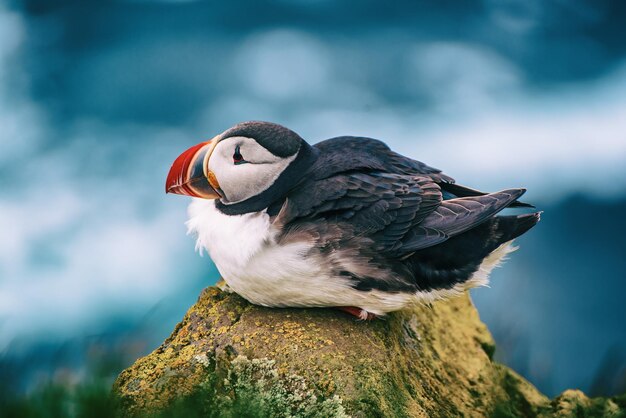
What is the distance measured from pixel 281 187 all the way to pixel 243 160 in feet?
0.75

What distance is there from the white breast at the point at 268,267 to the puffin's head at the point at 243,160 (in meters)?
0.15

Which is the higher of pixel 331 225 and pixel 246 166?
pixel 246 166

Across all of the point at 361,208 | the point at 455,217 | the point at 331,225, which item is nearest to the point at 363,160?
the point at 361,208

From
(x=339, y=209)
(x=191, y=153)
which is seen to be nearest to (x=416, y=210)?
(x=339, y=209)

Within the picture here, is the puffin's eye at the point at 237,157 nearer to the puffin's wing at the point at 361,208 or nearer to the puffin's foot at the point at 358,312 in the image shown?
the puffin's wing at the point at 361,208

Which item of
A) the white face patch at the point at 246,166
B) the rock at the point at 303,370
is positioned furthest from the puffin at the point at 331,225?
the rock at the point at 303,370

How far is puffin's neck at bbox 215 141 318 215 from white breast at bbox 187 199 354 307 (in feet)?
0.15

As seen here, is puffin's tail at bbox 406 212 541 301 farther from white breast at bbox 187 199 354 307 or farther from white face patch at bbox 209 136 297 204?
white face patch at bbox 209 136 297 204

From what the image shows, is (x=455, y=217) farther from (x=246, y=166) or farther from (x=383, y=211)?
(x=246, y=166)

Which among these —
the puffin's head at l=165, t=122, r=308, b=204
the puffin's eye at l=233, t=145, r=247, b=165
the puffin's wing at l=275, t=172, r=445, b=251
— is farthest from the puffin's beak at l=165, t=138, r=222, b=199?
the puffin's wing at l=275, t=172, r=445, b=251

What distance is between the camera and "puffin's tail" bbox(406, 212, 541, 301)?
3.84m

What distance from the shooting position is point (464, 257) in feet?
12.8

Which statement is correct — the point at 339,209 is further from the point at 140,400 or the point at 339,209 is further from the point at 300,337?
the point at 140,400

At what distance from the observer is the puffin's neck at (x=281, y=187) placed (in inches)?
150
